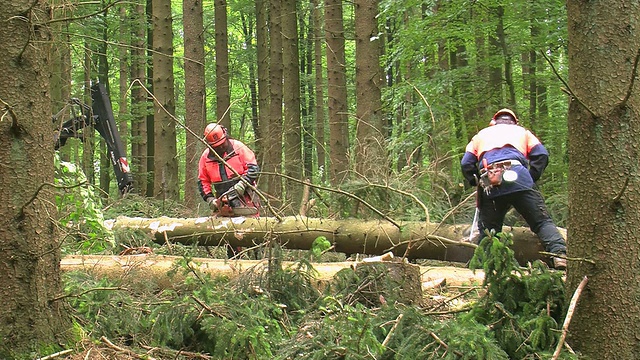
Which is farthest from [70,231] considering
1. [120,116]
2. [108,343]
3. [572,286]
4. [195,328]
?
[120,116]

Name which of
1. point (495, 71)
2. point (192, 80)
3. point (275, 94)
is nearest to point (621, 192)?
point (495, 71)

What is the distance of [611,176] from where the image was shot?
127 inches

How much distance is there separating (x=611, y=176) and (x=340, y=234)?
402 cm

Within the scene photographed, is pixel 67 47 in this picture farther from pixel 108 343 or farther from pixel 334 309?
pixel 334 309

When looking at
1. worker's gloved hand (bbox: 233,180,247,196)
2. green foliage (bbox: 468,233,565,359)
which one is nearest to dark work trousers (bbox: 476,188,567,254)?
green foliage (bbox: 468,233,565,359)

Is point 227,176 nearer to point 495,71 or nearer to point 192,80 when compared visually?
point 192,80

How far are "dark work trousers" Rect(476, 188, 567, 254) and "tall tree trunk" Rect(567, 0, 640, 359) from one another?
2.34 m

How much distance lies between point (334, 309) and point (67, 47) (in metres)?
2.36

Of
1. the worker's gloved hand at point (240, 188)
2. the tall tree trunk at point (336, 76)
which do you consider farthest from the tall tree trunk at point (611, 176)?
the tall tree trunk at point (336, 76)

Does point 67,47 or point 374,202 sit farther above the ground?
point 67,47

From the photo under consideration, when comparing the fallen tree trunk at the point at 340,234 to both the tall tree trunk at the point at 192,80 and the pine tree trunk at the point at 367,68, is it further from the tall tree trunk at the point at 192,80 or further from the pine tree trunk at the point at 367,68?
the tall tree trunk at the point at 192,80

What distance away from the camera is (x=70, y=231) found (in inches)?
153

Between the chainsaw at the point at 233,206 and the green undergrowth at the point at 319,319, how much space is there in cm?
299

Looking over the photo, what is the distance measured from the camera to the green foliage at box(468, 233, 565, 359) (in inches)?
131
